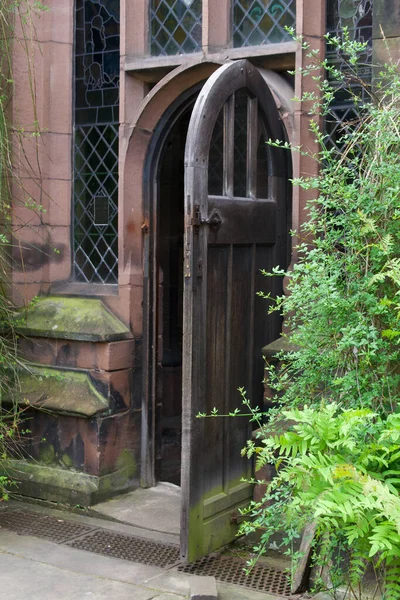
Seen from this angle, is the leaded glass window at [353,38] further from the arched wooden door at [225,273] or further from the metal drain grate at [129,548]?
the metal drain grate at [129,548]

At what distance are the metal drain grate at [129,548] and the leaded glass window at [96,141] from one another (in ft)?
6.38

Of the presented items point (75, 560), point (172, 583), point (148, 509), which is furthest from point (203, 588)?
point (148, 509)

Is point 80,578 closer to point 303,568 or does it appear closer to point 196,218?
point 303,568

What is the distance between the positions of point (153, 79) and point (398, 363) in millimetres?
3720

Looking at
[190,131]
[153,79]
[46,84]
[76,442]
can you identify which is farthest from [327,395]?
[46,84]

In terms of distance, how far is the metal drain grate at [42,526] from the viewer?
5934mm

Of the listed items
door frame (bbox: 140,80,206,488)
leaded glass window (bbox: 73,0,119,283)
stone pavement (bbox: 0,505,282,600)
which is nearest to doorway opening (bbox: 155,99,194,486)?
leaded glass window (bbox: 73,0,119,283)

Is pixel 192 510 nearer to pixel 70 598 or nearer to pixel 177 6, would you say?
pixel 70 598

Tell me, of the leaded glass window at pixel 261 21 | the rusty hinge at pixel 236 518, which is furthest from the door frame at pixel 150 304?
the rusty hinge at pixel 236 518

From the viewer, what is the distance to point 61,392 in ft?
21.8

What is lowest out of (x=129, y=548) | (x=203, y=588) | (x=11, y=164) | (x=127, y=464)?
(x=129, y=548)

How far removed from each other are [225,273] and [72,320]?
155cm

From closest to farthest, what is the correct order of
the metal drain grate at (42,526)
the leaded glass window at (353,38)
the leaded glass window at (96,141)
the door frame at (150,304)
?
the leaded glass window at (353,38) < the metal drain grate at (42,526) < the door frame at (150,304) < the leaded glass window at (96,141)

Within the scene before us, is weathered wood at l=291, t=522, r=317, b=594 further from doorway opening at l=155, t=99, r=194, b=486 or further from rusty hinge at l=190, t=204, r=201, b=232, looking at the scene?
doorway opening at l=155, t=99, r=194, b=486
